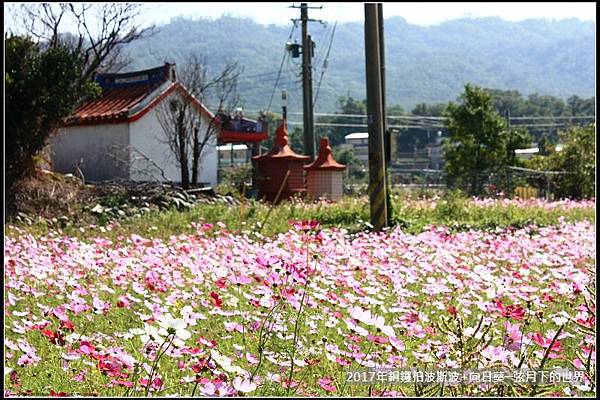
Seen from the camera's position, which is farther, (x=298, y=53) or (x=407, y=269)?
(x=298, y=53)

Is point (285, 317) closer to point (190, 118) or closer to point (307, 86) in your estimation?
point (190, 118)

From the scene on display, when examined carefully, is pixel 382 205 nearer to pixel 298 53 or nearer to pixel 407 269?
pixel 407 269

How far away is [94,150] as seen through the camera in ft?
64.7

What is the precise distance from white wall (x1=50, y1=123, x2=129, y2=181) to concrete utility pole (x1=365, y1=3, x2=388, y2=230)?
9454 mm

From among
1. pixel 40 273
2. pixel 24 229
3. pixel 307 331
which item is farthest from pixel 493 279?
pixel 24 229

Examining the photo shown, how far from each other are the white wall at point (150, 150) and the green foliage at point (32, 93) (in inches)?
218

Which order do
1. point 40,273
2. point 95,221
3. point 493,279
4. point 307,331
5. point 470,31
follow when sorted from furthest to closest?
point 470,31 < point 95,221 < point 40,273 < point 493,279 < point 307,331

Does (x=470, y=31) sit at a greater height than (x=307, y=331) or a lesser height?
greater

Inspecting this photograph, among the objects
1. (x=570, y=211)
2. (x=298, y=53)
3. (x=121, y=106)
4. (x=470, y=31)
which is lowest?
(x=570, y=211)

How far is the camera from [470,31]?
168125 mm

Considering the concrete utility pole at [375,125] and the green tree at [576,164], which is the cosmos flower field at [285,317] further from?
the green tree at [576,164]

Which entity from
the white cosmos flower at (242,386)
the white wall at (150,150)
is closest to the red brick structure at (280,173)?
the white wall at (150,150)

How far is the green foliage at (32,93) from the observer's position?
42.7 ft

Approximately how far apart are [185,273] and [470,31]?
169457 millimetres
